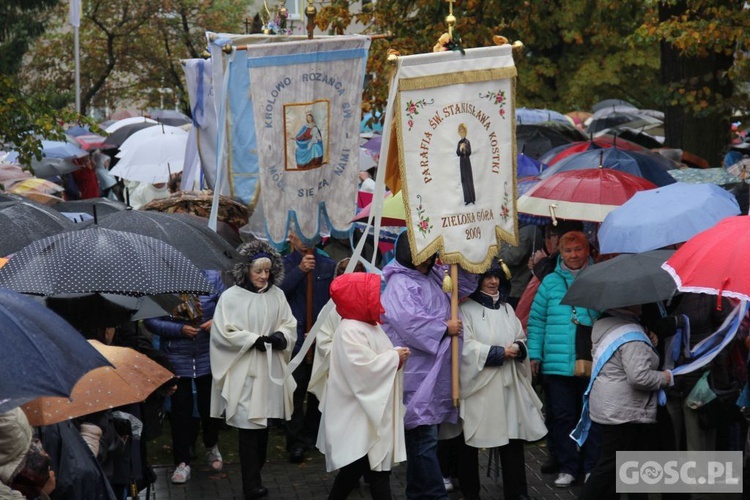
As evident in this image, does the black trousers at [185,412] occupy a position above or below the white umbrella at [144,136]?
below

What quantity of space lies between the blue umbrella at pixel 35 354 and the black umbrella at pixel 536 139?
13.3 metres

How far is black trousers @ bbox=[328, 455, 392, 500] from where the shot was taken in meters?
8.09

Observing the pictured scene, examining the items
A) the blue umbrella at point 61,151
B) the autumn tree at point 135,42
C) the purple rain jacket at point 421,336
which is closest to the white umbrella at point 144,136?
the blue umbrella at point 61,151

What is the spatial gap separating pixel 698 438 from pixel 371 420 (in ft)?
6.98

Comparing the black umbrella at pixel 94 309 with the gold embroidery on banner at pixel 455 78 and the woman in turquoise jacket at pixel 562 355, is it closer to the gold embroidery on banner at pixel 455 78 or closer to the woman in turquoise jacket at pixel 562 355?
the gold embroidery on banner at pixel 455 78

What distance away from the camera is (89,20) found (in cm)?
3291

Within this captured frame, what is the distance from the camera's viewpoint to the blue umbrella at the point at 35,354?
4297 millimetres

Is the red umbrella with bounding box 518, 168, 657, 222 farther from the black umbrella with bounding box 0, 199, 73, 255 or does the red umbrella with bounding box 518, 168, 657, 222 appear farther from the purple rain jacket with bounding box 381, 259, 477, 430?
the black umbrella with bounding box 0, 199, 73, 255

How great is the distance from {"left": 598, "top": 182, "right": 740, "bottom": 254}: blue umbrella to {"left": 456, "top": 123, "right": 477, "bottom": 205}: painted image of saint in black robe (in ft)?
3.46

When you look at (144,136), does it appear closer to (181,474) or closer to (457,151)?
(181,474)

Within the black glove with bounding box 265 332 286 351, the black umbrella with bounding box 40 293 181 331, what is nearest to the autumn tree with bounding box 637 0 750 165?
the black glove with bounding box 265 332 286 351

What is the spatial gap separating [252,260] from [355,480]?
1915mm

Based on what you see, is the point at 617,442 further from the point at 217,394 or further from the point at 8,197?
the point at 8,197

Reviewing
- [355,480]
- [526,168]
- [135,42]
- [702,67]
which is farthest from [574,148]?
[135,42]
